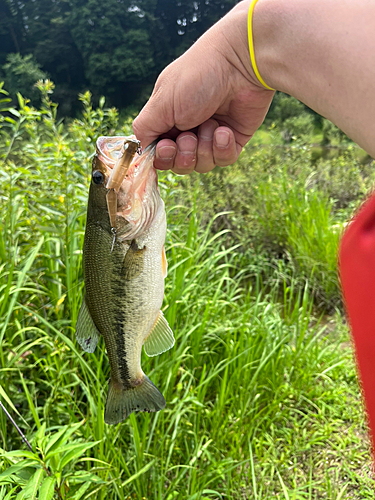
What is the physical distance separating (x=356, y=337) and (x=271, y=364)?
2.37 m

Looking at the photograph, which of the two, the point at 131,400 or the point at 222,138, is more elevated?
the point at 222,138

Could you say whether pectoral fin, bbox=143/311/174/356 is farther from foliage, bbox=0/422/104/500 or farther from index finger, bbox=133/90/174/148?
index finger, bbox=133/90/174/148

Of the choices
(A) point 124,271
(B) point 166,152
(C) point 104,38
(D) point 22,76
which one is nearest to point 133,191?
(A) point 124,271

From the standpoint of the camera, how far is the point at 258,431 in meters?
2.55

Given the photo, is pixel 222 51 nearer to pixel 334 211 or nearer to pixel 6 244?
pixel 6 244

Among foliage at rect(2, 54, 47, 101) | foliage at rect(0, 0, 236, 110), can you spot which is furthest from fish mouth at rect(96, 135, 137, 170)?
foliage at rect(0, 0, 236, 110)

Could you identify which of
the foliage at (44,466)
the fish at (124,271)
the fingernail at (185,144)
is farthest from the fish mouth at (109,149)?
the foliage at (44,466)

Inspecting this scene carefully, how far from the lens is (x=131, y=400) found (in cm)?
115

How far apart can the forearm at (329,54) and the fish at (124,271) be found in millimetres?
426

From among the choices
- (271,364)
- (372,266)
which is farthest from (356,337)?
(271,364)

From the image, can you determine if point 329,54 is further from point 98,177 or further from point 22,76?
point 22,76

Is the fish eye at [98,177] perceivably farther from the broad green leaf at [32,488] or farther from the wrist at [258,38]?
the broad green leaf at [32,488]

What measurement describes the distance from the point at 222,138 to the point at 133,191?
526 millimetres

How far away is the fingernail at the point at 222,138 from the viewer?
143 centimetres
